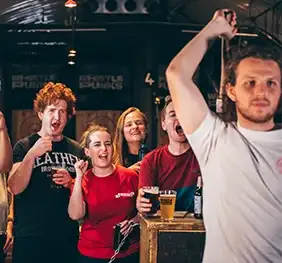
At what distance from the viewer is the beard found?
1997 millimetres

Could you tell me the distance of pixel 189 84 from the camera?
2004mm

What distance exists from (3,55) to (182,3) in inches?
134

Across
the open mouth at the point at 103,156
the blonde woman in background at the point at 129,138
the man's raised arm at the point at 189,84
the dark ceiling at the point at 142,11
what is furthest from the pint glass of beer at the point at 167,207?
the dark ceiling at the point at 142,11

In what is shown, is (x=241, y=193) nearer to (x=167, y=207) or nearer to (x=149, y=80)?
(x=167, y=207)

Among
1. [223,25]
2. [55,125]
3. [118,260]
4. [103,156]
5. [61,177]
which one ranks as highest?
[223,25]

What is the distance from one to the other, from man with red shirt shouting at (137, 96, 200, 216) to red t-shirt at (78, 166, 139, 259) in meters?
0.28

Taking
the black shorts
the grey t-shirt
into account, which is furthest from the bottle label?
the grey t-shirt

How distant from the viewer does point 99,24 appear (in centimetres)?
931

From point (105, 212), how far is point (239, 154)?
1.66 meters

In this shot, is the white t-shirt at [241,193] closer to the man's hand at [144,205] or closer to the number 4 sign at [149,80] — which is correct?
the man's hand at [144,205]

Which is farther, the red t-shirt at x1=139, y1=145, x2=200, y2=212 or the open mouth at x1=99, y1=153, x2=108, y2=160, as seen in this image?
the open mouth at x1=99, y1=153, x2=108, y2=160

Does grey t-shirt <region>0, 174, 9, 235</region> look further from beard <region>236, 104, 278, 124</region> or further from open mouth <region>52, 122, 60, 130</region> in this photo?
beard <region>236, 104, 278, 124</region>

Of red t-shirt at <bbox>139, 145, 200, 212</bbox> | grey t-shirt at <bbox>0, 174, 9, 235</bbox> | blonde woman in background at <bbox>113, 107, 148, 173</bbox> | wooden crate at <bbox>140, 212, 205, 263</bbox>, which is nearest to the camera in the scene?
wooden crate at <bbox>140, 212, 205, 263</bbox>

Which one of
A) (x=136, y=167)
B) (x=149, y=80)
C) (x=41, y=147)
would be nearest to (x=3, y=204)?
(x=41, y=147)
